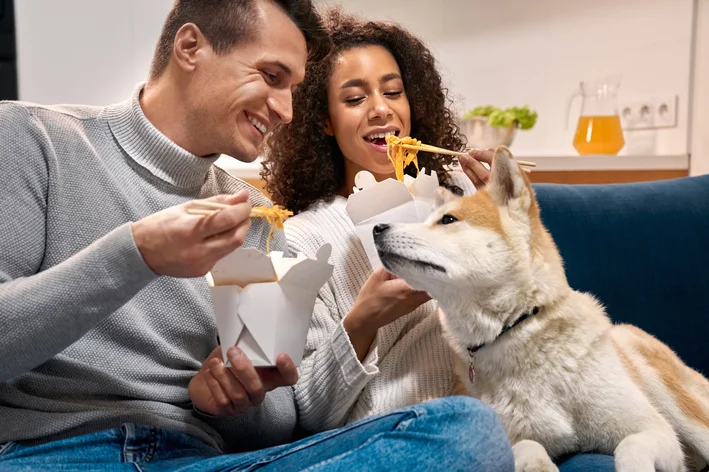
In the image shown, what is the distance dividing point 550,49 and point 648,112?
20.1 inches

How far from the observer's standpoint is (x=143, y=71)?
9.75 feet

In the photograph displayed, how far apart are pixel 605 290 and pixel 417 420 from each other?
0.98 meters

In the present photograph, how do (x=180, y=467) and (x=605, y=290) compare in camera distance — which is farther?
(x=605, y=290)

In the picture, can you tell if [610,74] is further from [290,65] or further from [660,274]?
[290,65]

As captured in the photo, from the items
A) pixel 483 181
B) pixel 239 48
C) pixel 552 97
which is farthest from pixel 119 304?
pixel 552 97

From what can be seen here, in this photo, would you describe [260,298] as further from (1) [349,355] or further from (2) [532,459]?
(2) [532,459]

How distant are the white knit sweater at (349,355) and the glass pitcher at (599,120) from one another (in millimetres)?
1651

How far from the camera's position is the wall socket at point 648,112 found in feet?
9.77

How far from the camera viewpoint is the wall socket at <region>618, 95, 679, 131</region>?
117 inches

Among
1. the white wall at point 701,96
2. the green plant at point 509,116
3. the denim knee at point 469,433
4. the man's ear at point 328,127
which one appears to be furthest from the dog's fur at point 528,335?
the white wall at point 701,96

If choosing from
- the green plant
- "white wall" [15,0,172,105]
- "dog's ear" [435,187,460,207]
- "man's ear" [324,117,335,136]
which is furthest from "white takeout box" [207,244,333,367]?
"white wall" [15,0,172,105]

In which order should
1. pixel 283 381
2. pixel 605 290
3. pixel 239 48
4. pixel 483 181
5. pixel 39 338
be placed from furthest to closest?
pixel 605 290 < pixel 483 181 < pixel 239 48 < pixel 283 381 < pixel 39 338

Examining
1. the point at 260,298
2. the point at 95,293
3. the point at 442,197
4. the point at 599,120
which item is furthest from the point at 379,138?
the point at 599,120

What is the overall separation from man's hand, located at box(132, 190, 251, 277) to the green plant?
84.4 inches
